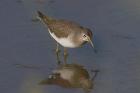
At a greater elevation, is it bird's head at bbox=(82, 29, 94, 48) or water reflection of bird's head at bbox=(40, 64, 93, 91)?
bird's head at bbox=(82, 29, 94, 48)

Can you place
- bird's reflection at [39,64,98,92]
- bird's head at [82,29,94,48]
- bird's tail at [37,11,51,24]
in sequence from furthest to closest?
bird's tail at [37,11,51,24] < bird's head at [82,29,94,48] < bird's reflection at [39,64,98,92]

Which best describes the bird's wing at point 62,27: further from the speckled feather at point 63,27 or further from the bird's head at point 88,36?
the bird's head at point 88,36

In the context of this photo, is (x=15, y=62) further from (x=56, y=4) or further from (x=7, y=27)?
(x=56, y=4)

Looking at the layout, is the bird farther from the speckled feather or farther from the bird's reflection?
the bird's reflection

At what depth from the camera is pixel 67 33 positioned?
10.3m

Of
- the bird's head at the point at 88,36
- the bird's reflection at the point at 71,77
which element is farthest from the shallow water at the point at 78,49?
the bird's head at the point at 88,36

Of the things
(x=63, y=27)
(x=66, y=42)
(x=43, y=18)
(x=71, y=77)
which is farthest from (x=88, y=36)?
(x=43, y=18)

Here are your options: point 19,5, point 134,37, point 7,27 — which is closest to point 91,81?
point 134,37

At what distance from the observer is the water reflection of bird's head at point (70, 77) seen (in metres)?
9.23

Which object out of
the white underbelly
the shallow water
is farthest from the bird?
the shallow water

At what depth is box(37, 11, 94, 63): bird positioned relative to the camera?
10117 mm

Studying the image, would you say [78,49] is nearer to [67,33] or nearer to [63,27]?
[67,33]

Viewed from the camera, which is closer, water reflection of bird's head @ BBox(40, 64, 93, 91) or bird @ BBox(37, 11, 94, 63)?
water reflection of bird's head @ BBox(40, 64, 93, 91)

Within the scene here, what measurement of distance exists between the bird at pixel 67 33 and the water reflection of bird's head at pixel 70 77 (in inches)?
11.0
